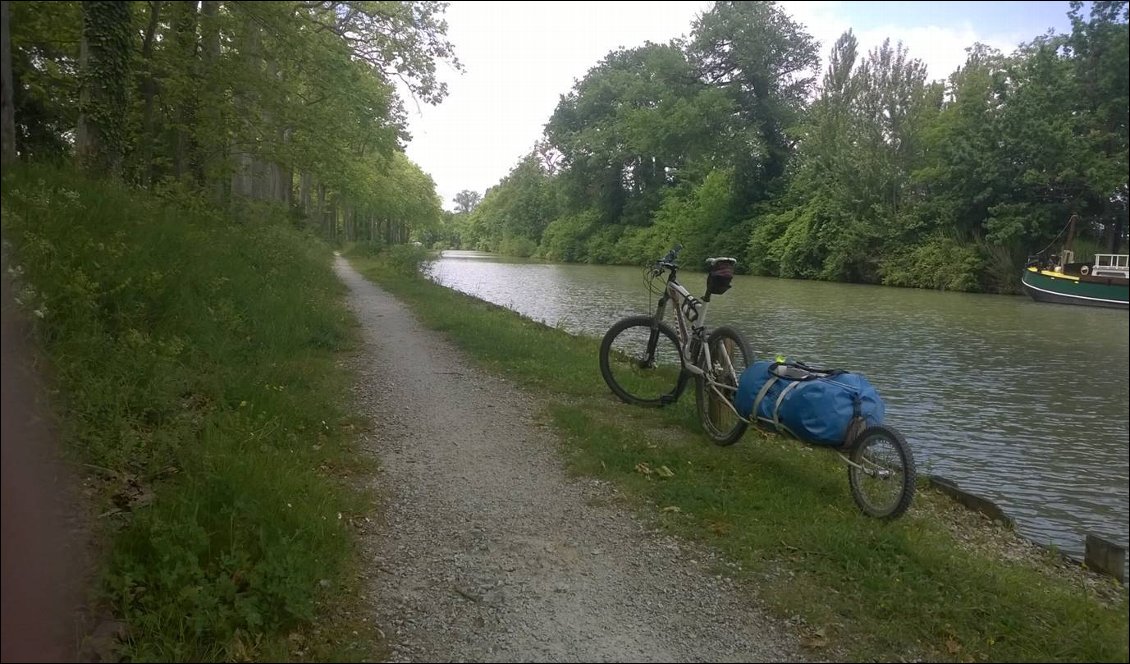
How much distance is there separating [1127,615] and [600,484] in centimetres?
294

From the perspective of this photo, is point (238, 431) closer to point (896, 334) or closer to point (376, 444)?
point (376, 444)

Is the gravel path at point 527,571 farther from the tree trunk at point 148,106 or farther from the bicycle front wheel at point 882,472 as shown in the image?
the tree trunk at point 148,106

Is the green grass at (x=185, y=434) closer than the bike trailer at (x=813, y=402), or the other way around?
the green grass at (x=185, y=434)

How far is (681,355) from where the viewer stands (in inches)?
256

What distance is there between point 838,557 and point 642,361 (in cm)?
411

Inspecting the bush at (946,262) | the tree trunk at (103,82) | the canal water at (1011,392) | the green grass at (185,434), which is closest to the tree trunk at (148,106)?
the tree trunk at (103,82)

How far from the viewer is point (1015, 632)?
3.02 m

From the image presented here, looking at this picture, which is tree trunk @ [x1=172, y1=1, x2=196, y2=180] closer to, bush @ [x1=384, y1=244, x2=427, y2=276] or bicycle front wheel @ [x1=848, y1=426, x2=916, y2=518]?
bicycle front wheel @ [x1=848, y1=426, x2=916, y2=518]

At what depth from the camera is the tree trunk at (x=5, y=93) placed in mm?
3418

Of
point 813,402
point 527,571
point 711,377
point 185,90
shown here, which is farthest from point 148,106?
point 813,402

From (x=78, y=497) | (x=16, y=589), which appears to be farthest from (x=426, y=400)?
(x=16, y=589)

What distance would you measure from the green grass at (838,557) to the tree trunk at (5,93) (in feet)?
12.9

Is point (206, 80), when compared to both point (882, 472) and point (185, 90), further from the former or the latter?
point (882, 472)

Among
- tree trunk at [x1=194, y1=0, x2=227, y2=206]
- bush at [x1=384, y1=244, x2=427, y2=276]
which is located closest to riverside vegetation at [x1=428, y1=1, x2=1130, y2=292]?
tree trunk at [x1=194, y1=0, x2=227, y2=206]
